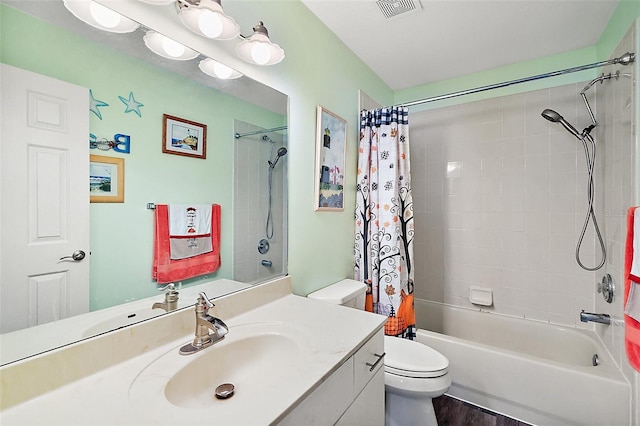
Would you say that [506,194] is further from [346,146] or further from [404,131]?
[346,146]

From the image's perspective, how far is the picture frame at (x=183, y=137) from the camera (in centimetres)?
99

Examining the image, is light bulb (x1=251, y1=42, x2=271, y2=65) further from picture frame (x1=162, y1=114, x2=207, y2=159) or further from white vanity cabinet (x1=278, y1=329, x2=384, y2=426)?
white vanity cabinet (x1=278, y1=329, x2=384, y2=426)

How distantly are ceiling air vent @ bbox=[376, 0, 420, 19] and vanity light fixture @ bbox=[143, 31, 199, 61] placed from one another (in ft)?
3.64

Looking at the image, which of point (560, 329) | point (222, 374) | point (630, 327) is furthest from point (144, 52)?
point (560, 329)

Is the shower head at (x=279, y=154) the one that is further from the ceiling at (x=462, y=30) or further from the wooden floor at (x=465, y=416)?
the wooden floor at (x=465, y=416)

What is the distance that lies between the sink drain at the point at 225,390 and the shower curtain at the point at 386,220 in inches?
50.8

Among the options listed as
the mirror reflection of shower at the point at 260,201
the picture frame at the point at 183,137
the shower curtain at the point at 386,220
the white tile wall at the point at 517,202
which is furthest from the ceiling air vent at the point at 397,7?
the picture frame at the point at 183,137

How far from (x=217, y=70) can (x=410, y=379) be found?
1.66 meters

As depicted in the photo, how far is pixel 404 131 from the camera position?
6.64 ft

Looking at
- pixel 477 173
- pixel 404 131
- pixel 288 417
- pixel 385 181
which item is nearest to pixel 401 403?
pixel 288 417

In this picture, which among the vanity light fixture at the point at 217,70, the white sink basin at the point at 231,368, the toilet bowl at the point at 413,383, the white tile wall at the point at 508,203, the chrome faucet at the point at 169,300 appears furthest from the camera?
the white tile wall at the point at 508,203

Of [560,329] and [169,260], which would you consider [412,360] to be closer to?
[169,260]

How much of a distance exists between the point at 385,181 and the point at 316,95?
0.76 meters

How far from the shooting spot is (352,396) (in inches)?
36.8
